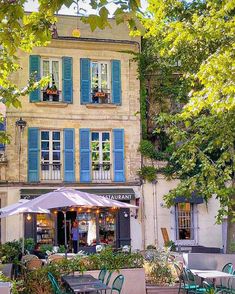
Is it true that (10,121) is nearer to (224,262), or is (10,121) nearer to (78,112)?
(78,112)

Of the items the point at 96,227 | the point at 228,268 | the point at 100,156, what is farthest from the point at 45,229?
the point at 228,268

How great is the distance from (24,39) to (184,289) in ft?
20.6

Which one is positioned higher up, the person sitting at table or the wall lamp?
the wall lamp

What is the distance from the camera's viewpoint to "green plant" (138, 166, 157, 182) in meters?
21.2

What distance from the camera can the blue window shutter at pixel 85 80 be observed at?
70.7 ft

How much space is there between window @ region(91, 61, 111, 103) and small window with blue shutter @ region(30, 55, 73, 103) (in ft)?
3.26

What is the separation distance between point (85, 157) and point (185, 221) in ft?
16.3

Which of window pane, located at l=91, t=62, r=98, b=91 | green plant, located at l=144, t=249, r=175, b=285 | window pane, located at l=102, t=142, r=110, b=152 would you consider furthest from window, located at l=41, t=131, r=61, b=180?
green plant, located at l=144, t=249, r=175, b=285

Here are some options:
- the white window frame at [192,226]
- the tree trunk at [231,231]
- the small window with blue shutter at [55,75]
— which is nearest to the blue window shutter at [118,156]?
the small window with blue shutter at [55,75]

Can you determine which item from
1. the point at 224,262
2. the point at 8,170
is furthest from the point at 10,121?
the point at 224,262

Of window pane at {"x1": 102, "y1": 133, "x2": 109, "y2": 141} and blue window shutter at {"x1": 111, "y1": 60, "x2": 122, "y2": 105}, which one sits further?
blue window shutter at {"x1": 111, "y1": 60, "x2": 122, "y2": 105}

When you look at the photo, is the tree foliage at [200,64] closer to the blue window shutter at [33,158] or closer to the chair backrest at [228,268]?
the chair backrest at [228,268]

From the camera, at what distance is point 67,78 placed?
21.5m

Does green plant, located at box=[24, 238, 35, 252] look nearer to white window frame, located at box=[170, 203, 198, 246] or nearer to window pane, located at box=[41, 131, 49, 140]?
window pane, located at box=[41, 131, 49, 140]
